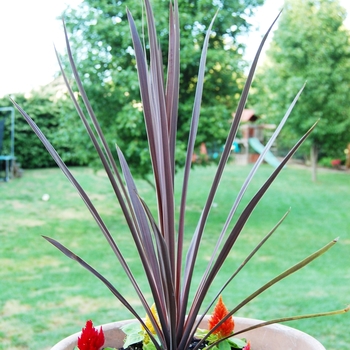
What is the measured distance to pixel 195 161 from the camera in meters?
6.05

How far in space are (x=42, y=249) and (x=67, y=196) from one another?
9.28 feet

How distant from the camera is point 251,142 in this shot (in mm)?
12195

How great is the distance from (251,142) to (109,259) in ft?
27.1

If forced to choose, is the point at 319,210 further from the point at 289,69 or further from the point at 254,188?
the point at 289,69

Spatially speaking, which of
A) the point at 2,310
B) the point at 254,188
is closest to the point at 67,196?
the point at 254,188

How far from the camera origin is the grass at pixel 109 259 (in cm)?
294

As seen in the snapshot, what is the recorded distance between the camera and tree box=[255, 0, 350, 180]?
30.9 ft

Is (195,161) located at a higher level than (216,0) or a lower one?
lower

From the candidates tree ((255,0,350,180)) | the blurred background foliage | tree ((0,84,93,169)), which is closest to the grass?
tree ((0,84,93,169))

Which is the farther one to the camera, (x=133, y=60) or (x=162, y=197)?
(x=133, y=60)

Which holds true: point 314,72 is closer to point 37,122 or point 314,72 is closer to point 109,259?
point 37,122

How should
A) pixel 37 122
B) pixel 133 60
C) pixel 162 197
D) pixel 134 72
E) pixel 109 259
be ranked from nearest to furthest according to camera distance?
pixel 162 197
pixel 109 259
pixel 134 72
pixel 133 60
pixel 37 122

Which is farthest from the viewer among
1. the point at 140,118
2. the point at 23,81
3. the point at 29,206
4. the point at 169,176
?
the point at 23,81

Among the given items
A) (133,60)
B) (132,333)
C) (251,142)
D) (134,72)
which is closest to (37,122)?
(133,60)
